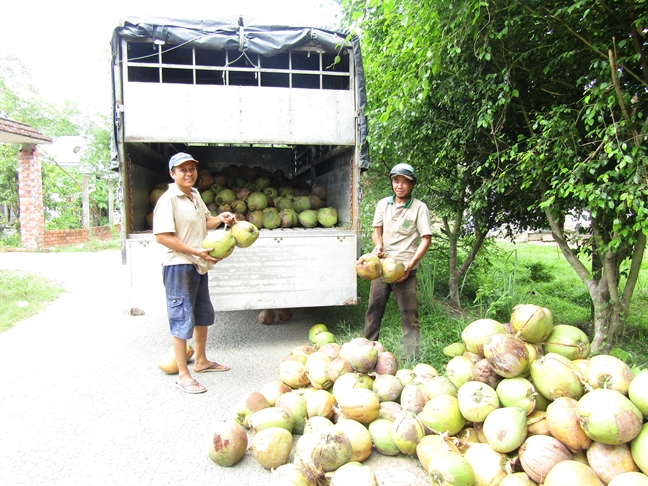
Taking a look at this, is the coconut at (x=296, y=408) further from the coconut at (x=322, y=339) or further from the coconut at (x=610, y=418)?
the coconut at (x=610, y=418)

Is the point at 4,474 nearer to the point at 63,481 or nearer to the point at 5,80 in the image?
the point at 63,481

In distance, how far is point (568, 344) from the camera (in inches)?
109

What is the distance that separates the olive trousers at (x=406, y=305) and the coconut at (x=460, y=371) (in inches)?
46.6

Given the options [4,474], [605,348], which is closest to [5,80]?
[4,474]

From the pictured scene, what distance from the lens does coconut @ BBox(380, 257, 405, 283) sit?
3.99 m

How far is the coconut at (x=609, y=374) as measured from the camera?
238 cm

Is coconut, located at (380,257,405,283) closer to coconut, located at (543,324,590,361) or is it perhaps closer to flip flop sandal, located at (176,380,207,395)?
coconut, located at (543,324,590,361)

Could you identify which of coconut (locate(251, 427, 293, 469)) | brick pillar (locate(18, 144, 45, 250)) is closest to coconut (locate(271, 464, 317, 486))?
coconut (locate(251, 427, 293, 469))

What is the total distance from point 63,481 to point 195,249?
186 centimetres

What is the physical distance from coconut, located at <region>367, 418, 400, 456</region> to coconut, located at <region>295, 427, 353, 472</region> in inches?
10.3

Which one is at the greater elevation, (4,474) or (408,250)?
(408,250)

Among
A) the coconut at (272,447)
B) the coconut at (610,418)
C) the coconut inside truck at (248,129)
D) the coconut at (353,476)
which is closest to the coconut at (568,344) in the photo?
the coconut at (610,418)

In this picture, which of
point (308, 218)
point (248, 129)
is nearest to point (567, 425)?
point (248, 129)

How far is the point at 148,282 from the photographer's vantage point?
14.6 ft
